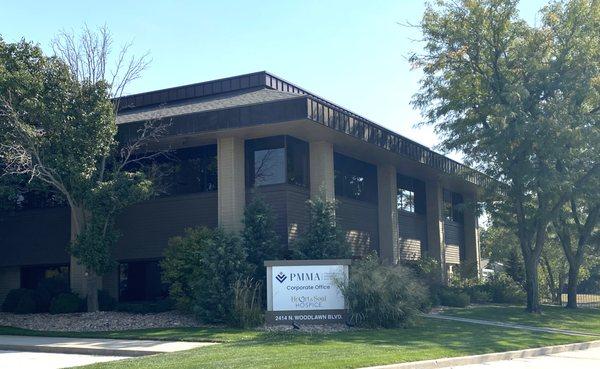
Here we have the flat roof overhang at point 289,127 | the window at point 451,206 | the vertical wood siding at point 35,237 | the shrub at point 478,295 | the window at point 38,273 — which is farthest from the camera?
the window at point 451,206

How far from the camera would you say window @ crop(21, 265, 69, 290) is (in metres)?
30.2

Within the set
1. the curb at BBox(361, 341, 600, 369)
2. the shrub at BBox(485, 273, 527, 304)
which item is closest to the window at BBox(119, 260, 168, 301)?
the curb at BBox(361, 341, 600, 369)

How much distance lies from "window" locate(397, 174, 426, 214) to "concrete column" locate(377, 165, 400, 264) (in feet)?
7.91

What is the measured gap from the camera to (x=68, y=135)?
22750 mm

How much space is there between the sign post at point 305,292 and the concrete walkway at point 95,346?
368 centimetres

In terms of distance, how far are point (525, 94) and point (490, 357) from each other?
12.6 metres

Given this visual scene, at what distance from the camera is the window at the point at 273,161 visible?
2589cm

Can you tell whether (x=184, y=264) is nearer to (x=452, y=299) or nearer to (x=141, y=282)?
(x=141, y=282)

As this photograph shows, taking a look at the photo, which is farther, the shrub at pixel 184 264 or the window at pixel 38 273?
the window at pixel 38 273

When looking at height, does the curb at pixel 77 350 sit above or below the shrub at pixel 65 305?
below

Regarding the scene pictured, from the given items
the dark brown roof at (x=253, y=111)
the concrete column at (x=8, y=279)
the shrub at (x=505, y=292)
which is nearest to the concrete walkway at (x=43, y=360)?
the dark brown roof at (x=253, y=111)

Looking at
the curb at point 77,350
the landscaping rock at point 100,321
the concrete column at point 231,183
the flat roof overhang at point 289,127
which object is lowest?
the curb at point 77,350

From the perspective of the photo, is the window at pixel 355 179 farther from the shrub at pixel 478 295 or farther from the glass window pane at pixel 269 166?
the shrub at pixel 478 295

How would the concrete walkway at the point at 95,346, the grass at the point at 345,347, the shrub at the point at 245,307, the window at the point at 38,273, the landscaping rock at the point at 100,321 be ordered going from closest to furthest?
the grass at the point at 345,347
the concrete walkway at the point at 95,346
the shrub at the point at 245,307
the landscaping rock at the point at 100,321
the window at the point at 38,273
